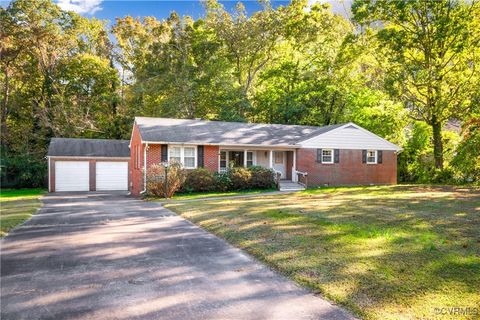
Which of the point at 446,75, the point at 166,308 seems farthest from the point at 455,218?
the point at 446,75

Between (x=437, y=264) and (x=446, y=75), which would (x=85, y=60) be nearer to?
(x=446, y=75)

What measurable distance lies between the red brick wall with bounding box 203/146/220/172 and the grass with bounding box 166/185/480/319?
1081cm

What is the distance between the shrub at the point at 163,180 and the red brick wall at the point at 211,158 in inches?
148

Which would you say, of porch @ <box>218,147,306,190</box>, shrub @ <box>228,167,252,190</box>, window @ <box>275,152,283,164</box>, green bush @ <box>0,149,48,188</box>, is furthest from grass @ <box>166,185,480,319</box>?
green bush @ <box>0,149,48,188</box>

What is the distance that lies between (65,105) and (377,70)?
28.8 m

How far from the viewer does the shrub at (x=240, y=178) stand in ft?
70.0

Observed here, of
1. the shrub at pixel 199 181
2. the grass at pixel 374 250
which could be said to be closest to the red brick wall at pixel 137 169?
the shrub at pixel 199 181

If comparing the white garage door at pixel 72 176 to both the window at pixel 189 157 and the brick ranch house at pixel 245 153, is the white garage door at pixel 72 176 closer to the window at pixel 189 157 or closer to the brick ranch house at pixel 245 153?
the brick ranch house at pixel 245 153

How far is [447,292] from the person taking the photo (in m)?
4.75

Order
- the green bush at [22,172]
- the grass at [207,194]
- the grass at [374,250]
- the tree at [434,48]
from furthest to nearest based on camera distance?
the green bush at [22,172] < the tree at [434,48] < the grass at [207,194] < the grass at [374,250]

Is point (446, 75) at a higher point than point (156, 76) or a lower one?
lower

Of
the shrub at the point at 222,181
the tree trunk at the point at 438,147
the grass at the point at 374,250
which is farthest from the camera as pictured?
the tree trunk at the point at 438,147

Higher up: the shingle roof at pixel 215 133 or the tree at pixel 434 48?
the tree at pixel 434 48

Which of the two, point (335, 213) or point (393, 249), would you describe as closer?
point (393, 249)
